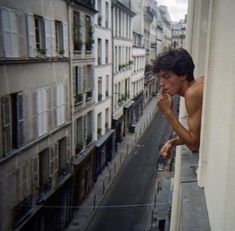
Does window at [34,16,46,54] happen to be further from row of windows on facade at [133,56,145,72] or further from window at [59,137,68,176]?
row of windows on facade at [133,56,145,72]

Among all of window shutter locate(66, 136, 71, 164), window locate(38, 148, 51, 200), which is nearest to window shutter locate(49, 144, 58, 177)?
window locate(38, 148, 51, 200)

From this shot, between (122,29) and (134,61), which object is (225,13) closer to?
(122,29)

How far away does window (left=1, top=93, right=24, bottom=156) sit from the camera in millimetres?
9586

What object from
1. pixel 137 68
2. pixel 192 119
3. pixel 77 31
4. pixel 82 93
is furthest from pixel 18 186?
pixel 137 68

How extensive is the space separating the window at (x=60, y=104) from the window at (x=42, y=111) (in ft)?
3.74

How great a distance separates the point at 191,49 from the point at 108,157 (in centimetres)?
1733

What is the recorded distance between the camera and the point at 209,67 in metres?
2.47

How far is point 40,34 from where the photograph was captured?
11.7 meters

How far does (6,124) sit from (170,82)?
24.5ft

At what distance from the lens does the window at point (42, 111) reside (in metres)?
11.6

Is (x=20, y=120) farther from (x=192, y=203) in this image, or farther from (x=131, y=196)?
(x=192, y=203)

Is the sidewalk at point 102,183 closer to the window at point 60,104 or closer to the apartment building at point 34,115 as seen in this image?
the apartment building at point 34,115

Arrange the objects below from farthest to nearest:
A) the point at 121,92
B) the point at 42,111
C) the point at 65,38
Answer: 1. the point at 121,92
2. the point at 65,38
3. the point at 42,111

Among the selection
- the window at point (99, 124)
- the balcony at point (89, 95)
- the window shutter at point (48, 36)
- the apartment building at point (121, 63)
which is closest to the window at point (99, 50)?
A: the balcony at point (89, 95)
